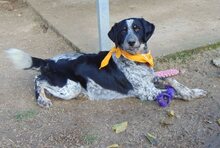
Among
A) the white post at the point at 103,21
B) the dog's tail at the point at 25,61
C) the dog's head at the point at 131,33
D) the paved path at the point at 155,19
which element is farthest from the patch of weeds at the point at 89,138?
the paved path at the point at 155,19

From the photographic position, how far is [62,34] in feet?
22.5

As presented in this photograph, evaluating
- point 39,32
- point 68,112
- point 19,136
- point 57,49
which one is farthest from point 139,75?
point 39,32

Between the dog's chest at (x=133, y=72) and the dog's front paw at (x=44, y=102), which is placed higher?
the dog's chest at (x=133, y=72)

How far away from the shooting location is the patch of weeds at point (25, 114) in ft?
16.5

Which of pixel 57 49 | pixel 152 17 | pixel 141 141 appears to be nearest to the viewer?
pixel 141 141

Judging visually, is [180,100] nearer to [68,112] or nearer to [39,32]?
[68,112]

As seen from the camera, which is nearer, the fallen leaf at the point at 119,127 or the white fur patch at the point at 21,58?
the fallen leaf at the point at 119,127

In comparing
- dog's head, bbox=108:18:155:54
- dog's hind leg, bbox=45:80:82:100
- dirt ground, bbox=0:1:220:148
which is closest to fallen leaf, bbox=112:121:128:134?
dirt ground, bbox=0:1:220:148

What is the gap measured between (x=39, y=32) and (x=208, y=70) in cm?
254

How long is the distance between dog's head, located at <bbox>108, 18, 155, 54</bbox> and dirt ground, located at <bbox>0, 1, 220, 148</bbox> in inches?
22.4

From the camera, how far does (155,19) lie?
7055mm

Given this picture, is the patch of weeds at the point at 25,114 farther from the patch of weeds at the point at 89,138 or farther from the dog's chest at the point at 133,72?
the dog's chest at the point at 133,72

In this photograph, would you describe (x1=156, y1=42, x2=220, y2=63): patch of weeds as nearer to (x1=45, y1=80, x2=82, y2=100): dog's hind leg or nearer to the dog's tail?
(x1=45, y1=80, x2=82, y2=100): dog's hind leg

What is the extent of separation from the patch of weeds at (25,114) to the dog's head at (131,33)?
1.07 meters
